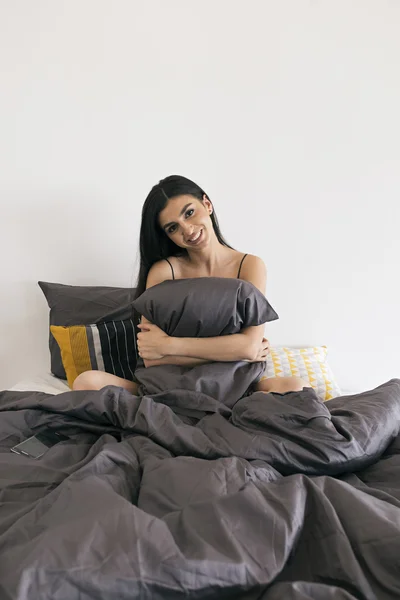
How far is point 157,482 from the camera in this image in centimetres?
68

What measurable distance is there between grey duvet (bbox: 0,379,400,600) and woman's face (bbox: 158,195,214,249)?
1.87 feet

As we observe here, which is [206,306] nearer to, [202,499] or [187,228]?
[187,228]

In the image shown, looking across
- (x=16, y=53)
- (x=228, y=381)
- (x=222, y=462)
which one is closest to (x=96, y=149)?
(x=16, y=53)

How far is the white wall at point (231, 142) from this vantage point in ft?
5.01

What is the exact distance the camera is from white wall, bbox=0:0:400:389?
60.2 inches

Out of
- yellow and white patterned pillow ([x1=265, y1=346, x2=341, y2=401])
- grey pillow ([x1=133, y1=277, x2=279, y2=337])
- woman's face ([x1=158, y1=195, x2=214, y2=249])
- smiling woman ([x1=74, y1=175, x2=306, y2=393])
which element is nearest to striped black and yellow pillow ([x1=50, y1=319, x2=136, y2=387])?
smiling woman ([x1=74, y1=175, x2=306, y2=393])

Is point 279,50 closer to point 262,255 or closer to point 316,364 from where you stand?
point 262,255

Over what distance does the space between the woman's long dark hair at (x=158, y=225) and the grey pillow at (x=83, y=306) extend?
3.6 inches

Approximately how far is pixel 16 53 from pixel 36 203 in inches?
22.5

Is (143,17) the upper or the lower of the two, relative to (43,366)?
upper

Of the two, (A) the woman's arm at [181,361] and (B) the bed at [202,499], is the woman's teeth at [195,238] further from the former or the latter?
(B) the bed at [202,499]

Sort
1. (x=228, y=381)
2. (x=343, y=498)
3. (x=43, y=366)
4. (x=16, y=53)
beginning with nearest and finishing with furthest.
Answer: (x=343, y=498) < (x=228, y=381) < (x=16, y=53) < (x=43, y=366)

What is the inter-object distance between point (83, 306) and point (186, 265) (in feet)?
1.33

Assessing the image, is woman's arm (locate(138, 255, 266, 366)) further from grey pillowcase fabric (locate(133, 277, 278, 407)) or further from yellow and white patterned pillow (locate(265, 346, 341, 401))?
yellow and white patterned pillow (locate(265, 346, 341, 401))
